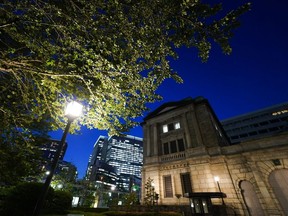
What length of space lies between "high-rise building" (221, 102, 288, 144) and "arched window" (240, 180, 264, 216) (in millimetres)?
51839

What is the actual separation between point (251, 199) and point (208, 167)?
469 centimetres

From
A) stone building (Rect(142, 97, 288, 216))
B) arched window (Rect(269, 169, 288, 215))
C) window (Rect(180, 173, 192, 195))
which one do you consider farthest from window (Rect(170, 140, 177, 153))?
arched window (Rect(269, 169, 288, 215))

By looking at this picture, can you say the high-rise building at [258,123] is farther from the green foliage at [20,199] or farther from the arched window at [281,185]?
the green foliage at [20,199]

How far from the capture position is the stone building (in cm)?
1402

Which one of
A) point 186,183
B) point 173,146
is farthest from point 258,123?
point 186,183

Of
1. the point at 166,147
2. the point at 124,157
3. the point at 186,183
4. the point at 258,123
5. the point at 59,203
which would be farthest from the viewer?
the point at 124,157

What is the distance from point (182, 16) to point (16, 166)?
42.3ft

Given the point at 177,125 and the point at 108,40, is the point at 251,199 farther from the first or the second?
the point at 108,40

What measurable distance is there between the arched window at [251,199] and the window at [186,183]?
5669mm

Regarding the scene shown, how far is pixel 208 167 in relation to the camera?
56.0 feet

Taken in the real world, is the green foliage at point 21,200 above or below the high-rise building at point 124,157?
below

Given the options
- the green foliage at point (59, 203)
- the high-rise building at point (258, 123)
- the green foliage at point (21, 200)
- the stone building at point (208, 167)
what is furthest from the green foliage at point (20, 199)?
the high-rise building at point (258, 123)

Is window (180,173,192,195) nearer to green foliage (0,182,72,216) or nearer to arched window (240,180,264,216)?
arched window (240,180,264,216)

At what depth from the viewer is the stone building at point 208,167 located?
1402cm
